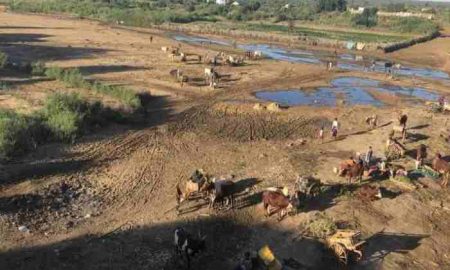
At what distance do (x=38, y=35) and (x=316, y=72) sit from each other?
31.9m

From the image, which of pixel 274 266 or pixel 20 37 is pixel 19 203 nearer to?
pixel 274 266

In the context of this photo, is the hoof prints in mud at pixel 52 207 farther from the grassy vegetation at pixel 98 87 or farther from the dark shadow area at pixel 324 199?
the grassy vegetation at pixel 98 87

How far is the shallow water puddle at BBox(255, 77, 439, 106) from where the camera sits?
34.0 m

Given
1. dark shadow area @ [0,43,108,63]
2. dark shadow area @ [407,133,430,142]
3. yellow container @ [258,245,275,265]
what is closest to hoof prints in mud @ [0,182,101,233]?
yellow container @ [258,245,275,265]

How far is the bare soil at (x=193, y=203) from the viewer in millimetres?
14789

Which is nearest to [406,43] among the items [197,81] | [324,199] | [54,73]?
[197,81]

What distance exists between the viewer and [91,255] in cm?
1424

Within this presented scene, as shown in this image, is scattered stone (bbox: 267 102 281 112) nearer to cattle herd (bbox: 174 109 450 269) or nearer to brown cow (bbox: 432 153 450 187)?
cattle herd (bbox: 174 109 450 269)

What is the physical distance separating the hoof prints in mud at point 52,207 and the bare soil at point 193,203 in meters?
0.03

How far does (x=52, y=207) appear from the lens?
659 inches

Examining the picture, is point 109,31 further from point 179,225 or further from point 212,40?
point 179,225

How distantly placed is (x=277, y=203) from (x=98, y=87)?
1824 centimetres

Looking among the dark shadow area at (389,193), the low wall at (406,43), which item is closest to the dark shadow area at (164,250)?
the dark shadow area at (389,193)

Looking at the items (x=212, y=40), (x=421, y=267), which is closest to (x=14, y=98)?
(x=421, y=267)
